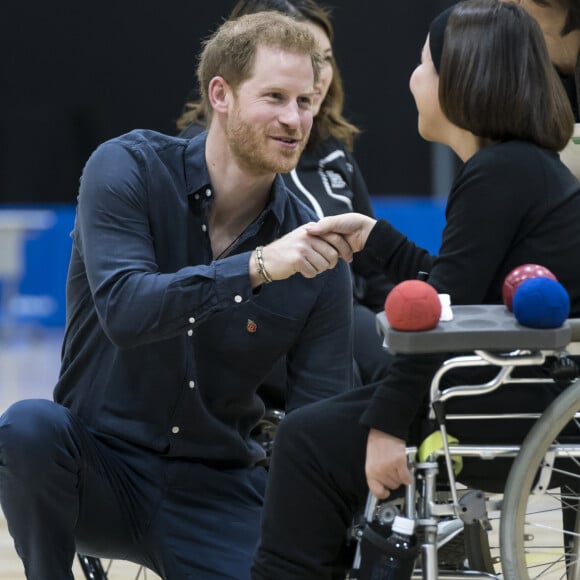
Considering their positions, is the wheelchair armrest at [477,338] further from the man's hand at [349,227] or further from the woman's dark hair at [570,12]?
the woman's dark hair at [570,12]

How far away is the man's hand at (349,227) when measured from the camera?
240 centimetres

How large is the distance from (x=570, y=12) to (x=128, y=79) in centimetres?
1071

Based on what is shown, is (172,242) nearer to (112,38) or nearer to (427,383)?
(427,383)

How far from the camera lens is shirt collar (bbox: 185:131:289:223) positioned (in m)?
2.82

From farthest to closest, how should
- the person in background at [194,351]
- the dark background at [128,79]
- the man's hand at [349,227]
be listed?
the dark background at [128,79] → the person in background at [194,351] → the man's hand at [349,227]

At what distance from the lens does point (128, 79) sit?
13.3 m

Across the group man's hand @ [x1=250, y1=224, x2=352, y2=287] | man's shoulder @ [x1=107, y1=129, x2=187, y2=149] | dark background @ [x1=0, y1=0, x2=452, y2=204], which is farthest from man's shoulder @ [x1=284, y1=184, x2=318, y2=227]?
dark background @ [x1=0, y1=0, x2=452, y2=204]

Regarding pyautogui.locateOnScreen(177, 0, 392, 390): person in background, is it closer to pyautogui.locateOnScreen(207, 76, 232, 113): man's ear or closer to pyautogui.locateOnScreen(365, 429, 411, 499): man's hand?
pyautogui.locateOnScreen(207, 76, 232, 113): man's ear

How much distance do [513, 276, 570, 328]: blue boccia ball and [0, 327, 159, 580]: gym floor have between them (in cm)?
208

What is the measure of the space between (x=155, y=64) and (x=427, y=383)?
11639mm

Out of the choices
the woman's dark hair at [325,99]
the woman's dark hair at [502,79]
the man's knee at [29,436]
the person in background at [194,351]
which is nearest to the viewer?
the woman's dark hair at [502,79]

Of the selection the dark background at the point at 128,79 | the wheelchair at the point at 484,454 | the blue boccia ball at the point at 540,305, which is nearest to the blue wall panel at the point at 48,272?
the dark background at the point at 128,79

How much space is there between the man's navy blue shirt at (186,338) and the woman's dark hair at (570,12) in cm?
81

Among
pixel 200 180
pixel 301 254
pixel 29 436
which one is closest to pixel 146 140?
pixel 200 180
